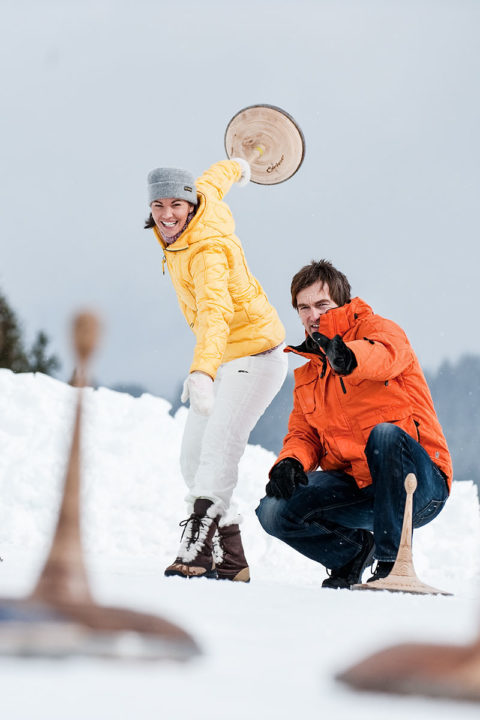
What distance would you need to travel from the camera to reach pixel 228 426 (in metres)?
3.09

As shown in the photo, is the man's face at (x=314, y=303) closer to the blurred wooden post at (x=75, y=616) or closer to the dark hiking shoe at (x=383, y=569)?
the dark hiking shoe at (x=383, y=569)

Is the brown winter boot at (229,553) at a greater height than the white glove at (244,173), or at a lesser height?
lesser

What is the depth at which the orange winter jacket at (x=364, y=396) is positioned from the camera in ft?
8.95

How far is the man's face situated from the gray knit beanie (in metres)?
0.66

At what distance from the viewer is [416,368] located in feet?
9.46

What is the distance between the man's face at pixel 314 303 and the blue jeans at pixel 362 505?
1.91 ft

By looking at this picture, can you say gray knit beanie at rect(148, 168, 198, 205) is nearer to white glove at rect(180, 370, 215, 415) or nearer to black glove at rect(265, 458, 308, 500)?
white glove at rect(180, 370, 215, 415)

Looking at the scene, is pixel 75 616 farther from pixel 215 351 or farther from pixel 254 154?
pixel 254 154

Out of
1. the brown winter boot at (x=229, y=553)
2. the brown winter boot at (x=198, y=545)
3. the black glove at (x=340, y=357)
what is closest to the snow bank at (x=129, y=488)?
the brown winter boot at (x=229, y=553)

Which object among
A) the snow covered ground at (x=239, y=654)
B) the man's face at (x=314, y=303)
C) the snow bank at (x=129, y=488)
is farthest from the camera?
the snow bank at (x=129, y=488)

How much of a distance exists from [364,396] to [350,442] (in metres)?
0.19

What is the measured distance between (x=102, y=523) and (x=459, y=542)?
3.44 meters

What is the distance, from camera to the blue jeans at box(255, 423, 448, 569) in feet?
8.58

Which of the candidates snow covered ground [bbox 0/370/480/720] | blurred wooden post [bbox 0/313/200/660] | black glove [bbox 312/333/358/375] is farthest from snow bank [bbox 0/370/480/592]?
blurred wooden post [bbox 0/313/200/660]
